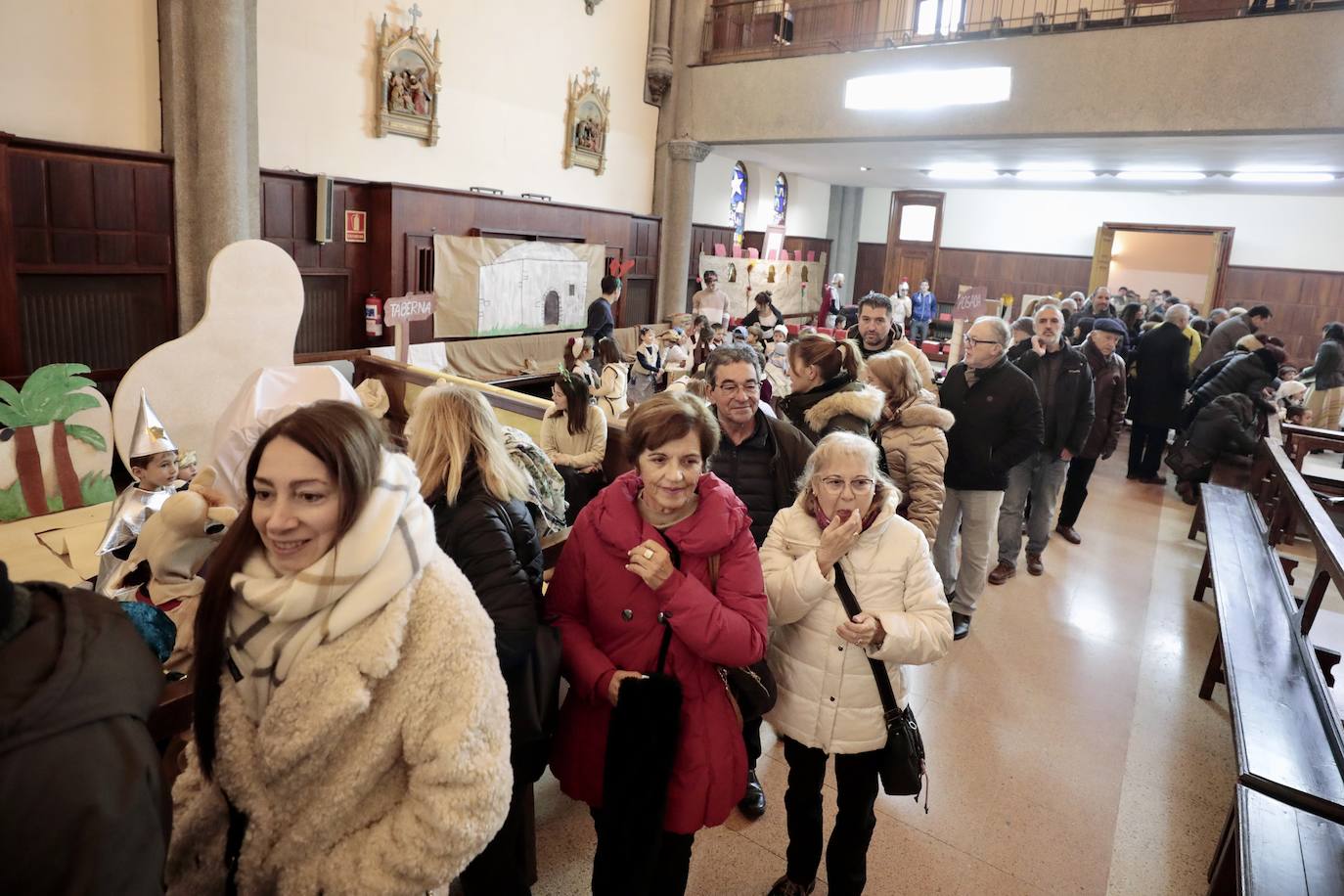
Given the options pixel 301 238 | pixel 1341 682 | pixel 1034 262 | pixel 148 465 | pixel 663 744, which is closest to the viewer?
pixel 663 744

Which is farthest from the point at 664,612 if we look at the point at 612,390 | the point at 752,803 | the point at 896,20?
the point at 896,20

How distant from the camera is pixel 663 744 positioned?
5.89 ft

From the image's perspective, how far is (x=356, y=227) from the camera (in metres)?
8.10

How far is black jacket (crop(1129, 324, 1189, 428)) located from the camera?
24.6ft

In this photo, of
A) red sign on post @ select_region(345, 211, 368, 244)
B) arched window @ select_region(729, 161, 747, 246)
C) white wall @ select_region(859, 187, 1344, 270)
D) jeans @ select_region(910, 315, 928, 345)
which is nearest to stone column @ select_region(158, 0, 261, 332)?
red sign on post @ select_region(345, 211, 368, 244)

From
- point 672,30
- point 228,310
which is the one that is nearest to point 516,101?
point 672,30

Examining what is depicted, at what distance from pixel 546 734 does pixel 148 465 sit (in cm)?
169


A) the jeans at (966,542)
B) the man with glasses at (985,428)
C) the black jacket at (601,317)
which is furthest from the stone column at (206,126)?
the jeans at (966,542)

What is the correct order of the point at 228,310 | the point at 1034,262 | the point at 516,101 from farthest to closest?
the point at 1034,262 < the point at 516,101 < the point at 228,310

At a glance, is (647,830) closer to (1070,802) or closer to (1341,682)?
(1070,802)

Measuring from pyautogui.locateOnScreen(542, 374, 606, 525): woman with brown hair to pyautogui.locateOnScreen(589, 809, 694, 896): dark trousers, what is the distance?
2.17 metres

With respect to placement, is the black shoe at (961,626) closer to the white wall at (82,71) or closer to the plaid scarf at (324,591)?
the plaid scarf at (324,591)

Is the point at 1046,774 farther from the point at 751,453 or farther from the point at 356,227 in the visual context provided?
the point at 356,227

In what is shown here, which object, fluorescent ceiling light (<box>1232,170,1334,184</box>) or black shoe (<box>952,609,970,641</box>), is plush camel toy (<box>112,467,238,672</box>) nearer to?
black shoe (<box>952,609,970,641</box>)
